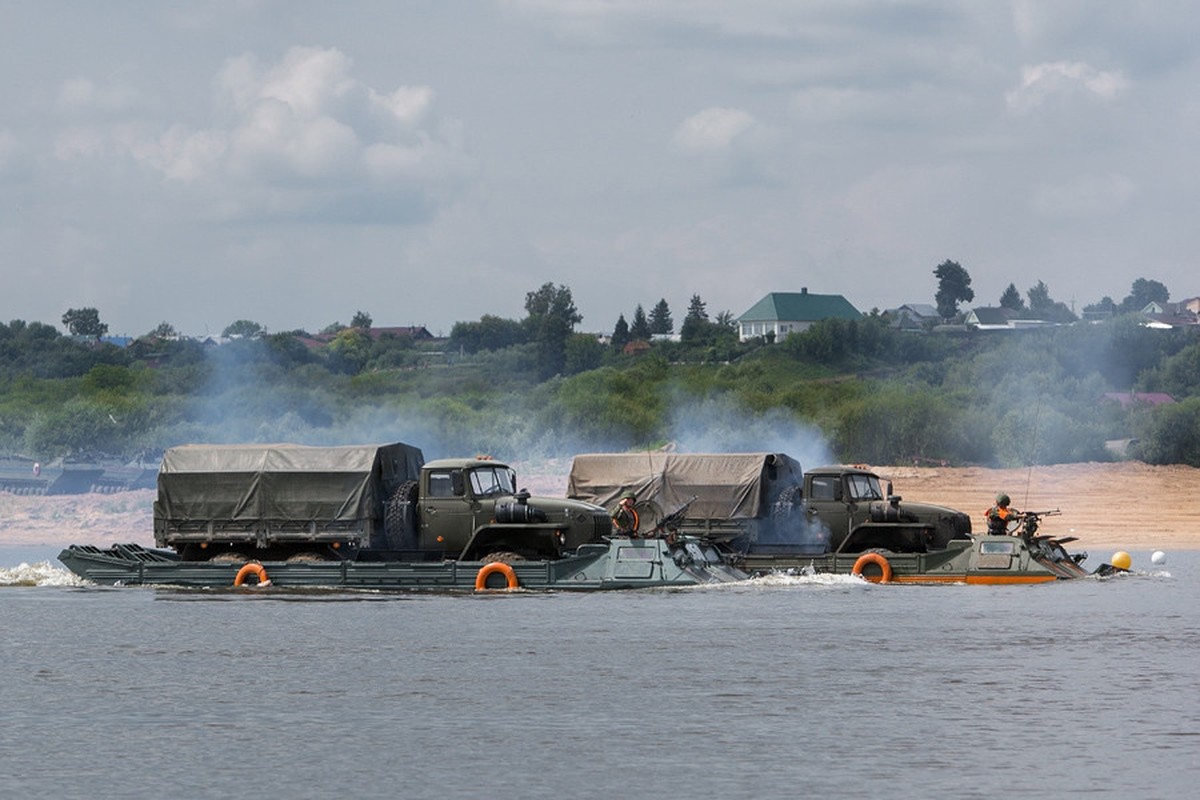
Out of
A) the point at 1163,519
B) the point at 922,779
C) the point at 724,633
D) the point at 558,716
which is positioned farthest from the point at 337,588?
the point at 1163,519

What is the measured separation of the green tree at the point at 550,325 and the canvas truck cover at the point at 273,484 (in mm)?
91304

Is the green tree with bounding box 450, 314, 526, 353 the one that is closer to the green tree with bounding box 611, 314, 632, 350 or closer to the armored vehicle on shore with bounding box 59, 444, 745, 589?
the green tree with bounding box 611, 314, 632, 350

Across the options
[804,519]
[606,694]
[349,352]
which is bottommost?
[606,694]

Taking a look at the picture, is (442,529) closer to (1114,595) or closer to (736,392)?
(1114,595)

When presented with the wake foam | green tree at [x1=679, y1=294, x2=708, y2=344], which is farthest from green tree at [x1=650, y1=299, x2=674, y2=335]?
the wake foam

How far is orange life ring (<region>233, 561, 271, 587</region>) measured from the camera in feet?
133

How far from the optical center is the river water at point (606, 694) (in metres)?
21.7

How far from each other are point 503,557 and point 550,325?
10731 cm

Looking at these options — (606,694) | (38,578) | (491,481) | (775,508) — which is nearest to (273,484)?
(491,481)

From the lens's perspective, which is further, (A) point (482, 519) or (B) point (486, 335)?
(B) point (486, 335)

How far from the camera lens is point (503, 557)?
133 ft

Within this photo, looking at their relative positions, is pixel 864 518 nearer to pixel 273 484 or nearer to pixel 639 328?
pixel 273 484

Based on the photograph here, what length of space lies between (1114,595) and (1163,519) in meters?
34.7

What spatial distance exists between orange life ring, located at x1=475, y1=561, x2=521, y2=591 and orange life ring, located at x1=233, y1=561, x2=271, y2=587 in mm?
3951
